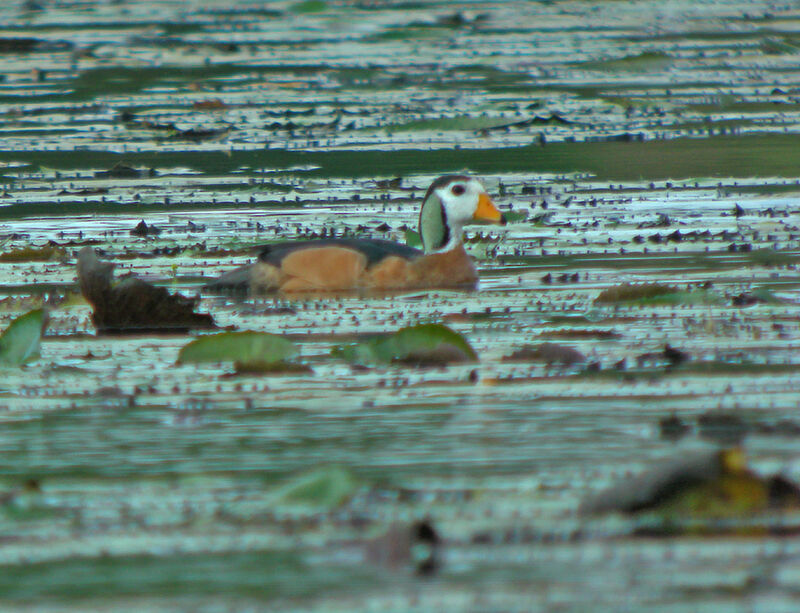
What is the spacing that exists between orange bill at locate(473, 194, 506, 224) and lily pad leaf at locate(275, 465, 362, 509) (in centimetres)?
612

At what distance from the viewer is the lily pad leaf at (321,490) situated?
4.43 meters

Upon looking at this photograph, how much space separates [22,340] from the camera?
22.1ft

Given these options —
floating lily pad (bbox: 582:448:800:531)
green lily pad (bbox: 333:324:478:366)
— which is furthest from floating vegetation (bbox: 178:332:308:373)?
floating lily pad (bbox: 582:448:800:531)

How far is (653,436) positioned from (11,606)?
203 centimetres

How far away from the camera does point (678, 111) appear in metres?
18.1

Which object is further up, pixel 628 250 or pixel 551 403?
pixel 628 250

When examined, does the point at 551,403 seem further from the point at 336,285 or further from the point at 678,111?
the point at 678,111

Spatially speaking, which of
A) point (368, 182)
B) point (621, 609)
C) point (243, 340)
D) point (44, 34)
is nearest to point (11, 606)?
point (621, 609)

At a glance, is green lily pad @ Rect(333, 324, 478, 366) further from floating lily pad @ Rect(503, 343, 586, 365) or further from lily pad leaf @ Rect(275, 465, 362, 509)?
lily pad leaf @ Rect(275, 465, 362, 509)

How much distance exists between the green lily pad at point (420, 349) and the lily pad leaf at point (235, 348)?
26cm

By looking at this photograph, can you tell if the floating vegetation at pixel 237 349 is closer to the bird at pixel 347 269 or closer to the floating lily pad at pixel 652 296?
the floating lily pad at pixel 652 296

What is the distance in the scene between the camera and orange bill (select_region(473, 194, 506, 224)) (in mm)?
10555

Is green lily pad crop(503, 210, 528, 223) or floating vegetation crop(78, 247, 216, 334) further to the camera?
green lily pad crop(503, 210, 528, 223)

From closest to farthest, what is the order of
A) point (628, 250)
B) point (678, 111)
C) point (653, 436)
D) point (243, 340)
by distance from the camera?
point (653, 436), point (243, 340), point (628, 250), point (678, 111)
